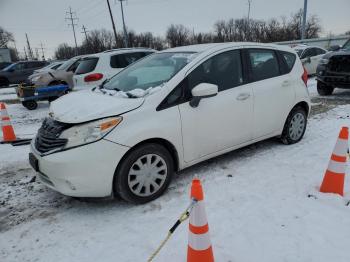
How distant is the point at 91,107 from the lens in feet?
11.3

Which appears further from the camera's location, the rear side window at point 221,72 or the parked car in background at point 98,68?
the parked car in background at point 98,68

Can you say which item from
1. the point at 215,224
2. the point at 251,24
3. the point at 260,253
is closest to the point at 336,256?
the point at 260,253

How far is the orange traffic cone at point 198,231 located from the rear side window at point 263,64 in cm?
279

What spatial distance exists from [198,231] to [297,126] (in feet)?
12.1

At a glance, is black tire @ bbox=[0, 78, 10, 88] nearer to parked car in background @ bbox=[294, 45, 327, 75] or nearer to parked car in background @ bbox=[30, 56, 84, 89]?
parked car in background @ bbox=[30, 56, 84, 89]

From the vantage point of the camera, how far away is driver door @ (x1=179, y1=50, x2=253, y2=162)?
12.3 ft

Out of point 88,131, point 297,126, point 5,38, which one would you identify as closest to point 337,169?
point 297,126

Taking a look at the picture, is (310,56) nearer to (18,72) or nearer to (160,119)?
(160,119)

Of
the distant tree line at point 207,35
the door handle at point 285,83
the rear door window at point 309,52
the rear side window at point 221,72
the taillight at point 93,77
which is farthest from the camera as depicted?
the distant tree line at point 207,35

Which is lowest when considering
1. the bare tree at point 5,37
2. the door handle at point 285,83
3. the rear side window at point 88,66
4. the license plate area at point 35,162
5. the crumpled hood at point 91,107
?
the license plate area at point 35,162

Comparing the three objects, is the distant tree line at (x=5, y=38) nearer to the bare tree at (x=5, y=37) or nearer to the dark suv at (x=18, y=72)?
the bare tree at (x=5, y=37)

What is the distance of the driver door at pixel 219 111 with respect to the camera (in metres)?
3.76

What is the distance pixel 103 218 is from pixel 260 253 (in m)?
1.67

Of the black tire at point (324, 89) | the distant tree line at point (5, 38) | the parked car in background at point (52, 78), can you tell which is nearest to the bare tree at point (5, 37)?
the distant tree line at point (5, 38)
